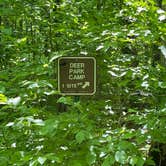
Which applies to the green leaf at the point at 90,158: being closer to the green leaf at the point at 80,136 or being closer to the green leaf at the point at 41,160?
the green leaf at the point at 80,136

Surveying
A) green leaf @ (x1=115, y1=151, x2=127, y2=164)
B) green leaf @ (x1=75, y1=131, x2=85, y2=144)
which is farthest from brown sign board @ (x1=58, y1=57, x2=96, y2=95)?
green leaf @ (x1=115, y1=151, x2=127, y2=164)

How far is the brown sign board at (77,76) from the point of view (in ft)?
8.72

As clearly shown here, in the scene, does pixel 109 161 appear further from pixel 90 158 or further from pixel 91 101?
pixel 91 101

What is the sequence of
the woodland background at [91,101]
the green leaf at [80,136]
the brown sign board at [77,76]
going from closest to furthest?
the green leaf at [80,136], the woodland background at [91,101], the brown sign board at [77,76]

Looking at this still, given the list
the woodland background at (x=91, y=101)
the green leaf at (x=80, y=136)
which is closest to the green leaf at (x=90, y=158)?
the woodland background at (x=91, y=101)

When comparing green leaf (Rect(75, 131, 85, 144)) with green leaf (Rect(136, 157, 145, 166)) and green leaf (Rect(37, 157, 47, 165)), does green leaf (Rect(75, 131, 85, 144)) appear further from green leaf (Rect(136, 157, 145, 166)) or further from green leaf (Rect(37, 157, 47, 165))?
green leaf (Rect(136, 157, 145, 166))

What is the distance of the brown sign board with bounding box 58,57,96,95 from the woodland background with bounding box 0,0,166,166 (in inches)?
3.6

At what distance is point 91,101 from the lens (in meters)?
3.22

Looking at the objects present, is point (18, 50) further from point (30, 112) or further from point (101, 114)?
point (30, 112)

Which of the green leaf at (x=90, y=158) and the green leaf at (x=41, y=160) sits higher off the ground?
the green leaf at (x=41, y=160)

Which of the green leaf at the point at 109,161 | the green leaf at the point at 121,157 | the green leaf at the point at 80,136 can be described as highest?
the green leaf at the point at 80,136

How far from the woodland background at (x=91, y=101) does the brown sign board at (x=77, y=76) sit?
0.09 m

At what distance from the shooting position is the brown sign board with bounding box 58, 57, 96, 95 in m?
2.66

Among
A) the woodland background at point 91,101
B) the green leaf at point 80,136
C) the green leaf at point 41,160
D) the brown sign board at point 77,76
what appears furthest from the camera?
the brown sign board at point 77,76
